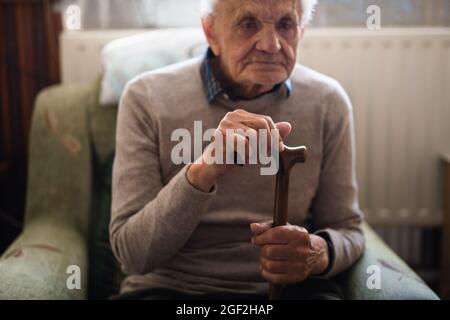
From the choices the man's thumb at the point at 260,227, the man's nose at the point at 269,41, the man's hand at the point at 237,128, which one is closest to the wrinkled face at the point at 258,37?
the man's nose at the point at 269,41

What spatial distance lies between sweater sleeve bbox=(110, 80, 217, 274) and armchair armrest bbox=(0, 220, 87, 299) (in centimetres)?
14

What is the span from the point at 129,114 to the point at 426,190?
109cm

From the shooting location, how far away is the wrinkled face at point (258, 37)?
0.92 m

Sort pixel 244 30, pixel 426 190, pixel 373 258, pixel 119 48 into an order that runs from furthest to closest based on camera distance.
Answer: pixel 426 190
pixel 119 48
pixel 373 258
pixel 244 30

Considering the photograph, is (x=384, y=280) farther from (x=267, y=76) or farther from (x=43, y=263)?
(x=43, y=263)

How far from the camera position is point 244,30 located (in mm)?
948

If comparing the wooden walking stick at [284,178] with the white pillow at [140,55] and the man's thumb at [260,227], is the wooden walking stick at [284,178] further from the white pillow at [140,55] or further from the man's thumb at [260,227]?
the white pillow at [140,55]

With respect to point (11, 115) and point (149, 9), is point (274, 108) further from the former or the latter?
point (11, 115)

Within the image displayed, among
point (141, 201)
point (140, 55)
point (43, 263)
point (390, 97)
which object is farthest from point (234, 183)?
point (390, 97)

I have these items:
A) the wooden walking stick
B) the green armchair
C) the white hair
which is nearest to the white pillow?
the green armchair

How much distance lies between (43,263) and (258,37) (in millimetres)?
603

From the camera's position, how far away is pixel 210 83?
3.57 ft

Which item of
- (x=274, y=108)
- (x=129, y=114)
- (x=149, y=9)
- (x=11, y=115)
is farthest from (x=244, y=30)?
(x=11, y=115)

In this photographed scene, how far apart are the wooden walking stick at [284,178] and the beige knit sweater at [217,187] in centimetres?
10
